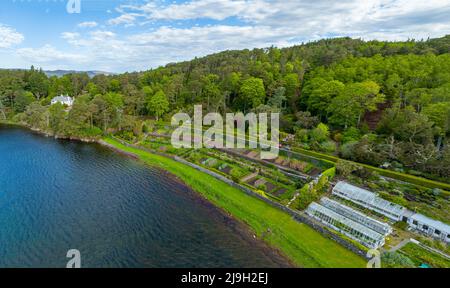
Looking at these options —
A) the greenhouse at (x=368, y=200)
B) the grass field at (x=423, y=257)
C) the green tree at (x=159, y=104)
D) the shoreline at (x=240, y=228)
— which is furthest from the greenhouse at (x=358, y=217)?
the green tree at (x=159, y=104)

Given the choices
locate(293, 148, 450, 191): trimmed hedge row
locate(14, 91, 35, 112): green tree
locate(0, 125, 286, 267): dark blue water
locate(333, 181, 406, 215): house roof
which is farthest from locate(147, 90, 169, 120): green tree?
locate(333, 181, 406, 215): house roof

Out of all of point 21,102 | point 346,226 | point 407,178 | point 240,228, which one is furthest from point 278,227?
point 21,102

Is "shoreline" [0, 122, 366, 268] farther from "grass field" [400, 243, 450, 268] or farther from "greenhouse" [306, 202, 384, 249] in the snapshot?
"grass field" [400, 243, 450, 268]

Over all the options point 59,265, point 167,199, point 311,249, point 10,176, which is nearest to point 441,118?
point 311,249

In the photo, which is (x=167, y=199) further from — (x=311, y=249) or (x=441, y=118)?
(x=441, y=118)
